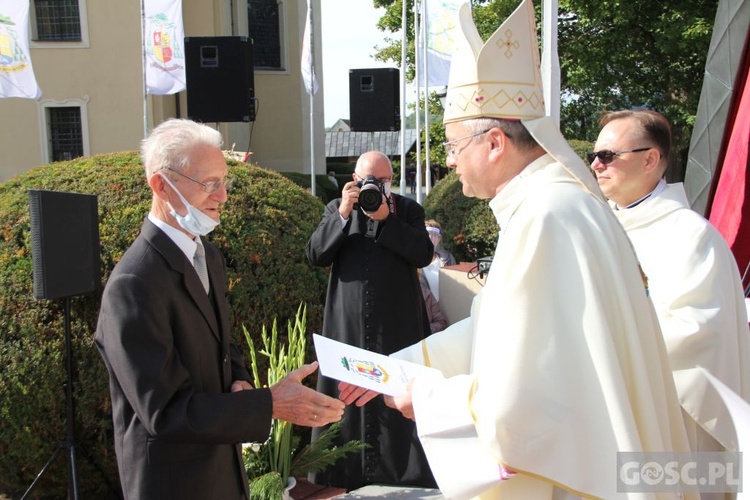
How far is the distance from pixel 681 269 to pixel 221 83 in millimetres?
10697

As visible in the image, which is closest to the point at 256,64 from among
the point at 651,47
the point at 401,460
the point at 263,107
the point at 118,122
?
the point at 263,107

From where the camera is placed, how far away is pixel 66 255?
3.85m

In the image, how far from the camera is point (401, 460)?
4.59 meters

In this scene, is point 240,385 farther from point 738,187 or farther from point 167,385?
point 738,187

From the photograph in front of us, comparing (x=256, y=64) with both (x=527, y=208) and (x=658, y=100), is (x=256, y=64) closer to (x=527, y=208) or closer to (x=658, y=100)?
(x=658, y=100)

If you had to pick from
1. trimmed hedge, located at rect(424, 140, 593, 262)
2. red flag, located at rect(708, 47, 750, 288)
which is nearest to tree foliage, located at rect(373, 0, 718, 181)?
trimmed hedge, located at rect(424, 140, 593, 262)

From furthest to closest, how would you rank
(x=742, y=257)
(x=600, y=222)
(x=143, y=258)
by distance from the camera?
(x=742, y=257) → (x=143, y=258) → (x=600, y=222)

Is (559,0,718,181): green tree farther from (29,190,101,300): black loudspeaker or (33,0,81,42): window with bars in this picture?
(29,190,101,300): black loudspeaker

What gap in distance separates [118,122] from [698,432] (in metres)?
21.9

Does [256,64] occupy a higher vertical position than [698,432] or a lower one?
higher

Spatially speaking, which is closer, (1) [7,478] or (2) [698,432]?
(2) [698,432]

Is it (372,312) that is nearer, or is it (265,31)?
(372,312)

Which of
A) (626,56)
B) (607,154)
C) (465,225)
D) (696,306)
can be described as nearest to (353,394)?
(696,306)

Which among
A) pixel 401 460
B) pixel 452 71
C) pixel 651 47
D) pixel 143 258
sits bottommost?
pixel 401 460
